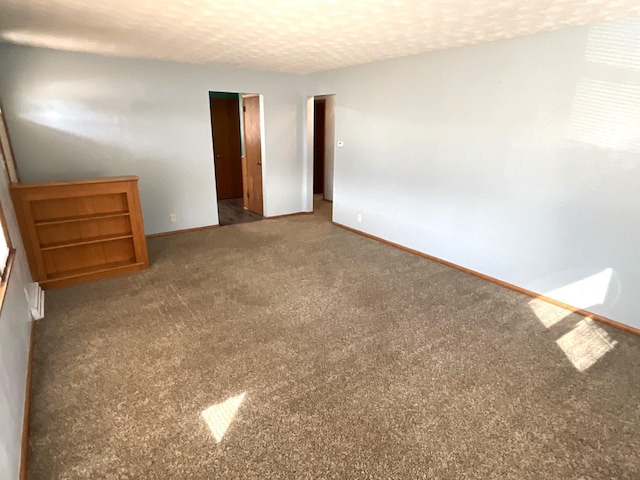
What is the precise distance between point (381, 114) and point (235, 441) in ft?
13.5

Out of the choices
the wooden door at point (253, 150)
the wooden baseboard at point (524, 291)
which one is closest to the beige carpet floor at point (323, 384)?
the wooden baseboard at point (524, 291)

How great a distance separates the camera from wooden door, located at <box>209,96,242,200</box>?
7023mm

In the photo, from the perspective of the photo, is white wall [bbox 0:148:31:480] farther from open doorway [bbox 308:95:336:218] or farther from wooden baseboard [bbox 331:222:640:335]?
open doorway [bbox 308:95:336:218]

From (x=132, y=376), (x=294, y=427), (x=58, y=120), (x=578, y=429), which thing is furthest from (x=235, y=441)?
(x=58, y=120)

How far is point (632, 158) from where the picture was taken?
8.62 ft

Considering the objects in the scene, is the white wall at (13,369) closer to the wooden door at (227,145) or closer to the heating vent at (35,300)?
the heating vent at (35,300)

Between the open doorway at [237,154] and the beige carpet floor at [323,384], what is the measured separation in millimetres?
2944

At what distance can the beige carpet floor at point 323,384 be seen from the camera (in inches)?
66.4

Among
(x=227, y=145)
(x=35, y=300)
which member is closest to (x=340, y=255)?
(x=35, y=300)

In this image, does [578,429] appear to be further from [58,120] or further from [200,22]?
[58,120]

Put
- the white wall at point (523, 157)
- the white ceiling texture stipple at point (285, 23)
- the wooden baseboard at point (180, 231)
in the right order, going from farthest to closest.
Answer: the wooden baseboard at point (180, 231) < the white wall at point (523, 157) < the white ceiling texture stipple at point (285, 23)

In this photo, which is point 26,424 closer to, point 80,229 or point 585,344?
point 80,229

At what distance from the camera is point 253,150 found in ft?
20.0

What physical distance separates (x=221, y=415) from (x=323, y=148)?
657cm
